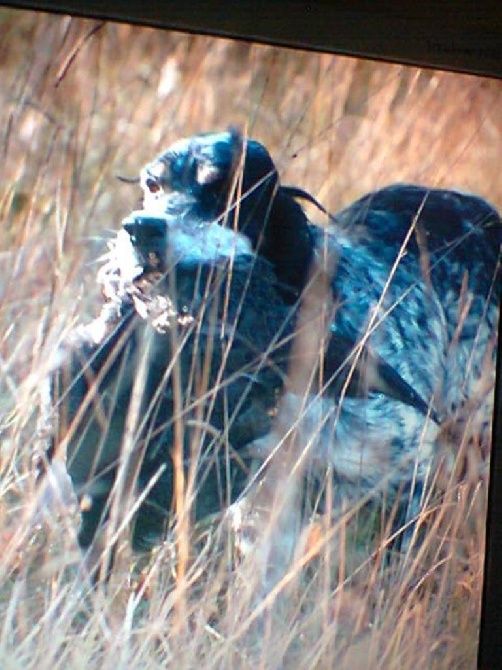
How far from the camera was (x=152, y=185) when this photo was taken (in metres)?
1.40

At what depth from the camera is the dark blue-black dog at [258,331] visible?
1.39 m

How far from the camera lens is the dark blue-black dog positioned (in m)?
1.39

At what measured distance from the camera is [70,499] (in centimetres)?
137

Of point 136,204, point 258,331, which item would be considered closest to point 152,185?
point 136,204

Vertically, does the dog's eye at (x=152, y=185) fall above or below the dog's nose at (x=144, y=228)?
above

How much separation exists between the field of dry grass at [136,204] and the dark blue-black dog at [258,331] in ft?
0.14

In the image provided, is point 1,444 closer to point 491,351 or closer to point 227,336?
point 227,336

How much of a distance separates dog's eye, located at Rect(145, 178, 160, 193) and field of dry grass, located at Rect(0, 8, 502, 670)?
3 cm

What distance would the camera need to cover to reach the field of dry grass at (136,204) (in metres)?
1.33

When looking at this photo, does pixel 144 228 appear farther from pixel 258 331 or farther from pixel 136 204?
pixel 258 331

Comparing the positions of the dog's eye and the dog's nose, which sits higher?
the dog's eye

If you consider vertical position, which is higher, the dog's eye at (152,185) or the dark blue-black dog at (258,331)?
the dog's eye at (152,185)

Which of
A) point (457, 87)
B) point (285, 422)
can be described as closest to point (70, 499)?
point (285, 422)

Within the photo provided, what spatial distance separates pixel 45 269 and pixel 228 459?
387 mm
